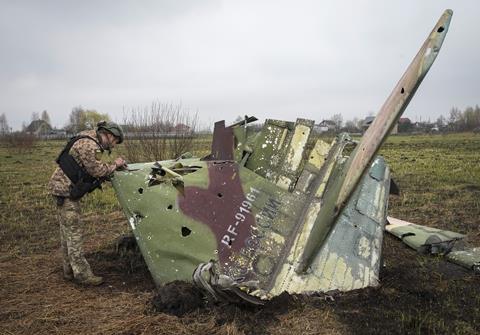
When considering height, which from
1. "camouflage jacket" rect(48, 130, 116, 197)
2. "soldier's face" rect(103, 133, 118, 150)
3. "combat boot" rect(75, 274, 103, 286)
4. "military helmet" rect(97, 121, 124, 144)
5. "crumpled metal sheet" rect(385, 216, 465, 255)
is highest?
"military helmet" rect(97, 121, 124, 144)

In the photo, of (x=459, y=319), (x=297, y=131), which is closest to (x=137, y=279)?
(x=297, y=131)

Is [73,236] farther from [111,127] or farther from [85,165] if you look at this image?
[111,127]

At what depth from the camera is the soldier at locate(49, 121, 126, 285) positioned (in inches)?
200

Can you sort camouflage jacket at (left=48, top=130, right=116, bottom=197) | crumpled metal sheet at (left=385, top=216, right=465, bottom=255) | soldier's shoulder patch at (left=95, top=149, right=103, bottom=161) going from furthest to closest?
1. crumpled metal sheet at (left=385, top=216, right=465, bottom=255)
2. soldier's shoulder patch at (left=95, top=149, right=103, bottom=161)
3. camouflage jacket at (left=48, top=130, right=116, bottom=197)

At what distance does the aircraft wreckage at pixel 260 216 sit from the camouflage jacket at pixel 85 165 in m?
0.28

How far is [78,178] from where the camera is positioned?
5141 millimetres

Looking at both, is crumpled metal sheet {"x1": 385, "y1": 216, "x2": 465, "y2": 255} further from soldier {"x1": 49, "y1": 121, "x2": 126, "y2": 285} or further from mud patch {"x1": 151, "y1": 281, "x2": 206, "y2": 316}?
soldier {"x1": 49, "y1": 121, "x2": 126, "y2": 285}

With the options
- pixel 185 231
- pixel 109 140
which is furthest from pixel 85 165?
pixel 185 231

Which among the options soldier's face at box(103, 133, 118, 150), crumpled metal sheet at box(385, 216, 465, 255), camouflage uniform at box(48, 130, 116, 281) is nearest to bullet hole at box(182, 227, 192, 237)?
camouflage uniform at box(48, 130, 116, 281)

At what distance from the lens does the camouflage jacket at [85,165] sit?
5.00m

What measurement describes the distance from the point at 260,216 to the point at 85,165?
211 centimetres

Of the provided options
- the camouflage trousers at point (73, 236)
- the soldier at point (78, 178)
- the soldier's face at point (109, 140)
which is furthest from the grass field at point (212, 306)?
the soldier's face at point (109, 140)

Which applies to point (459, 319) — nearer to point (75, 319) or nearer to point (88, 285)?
point (75, 319)

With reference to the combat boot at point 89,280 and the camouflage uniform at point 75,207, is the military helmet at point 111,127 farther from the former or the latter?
the combat boot at point 89,280
